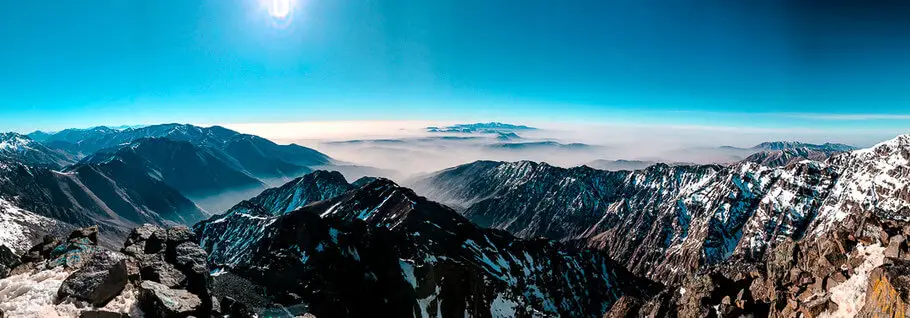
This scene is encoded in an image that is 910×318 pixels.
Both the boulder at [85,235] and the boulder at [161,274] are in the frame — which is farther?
the boulder at [85,235]

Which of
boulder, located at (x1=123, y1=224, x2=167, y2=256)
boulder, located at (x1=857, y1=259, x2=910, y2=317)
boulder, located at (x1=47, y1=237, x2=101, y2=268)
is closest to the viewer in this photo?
boulder, located at (x1=47, y1=237, x2=101, y2=268)

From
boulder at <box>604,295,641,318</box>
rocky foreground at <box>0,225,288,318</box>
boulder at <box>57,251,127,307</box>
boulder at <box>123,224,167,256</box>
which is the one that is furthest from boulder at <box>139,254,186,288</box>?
boulder at <box>604,295,641,318</box>

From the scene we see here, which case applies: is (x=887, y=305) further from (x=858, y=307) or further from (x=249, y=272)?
(x=249, y=272)

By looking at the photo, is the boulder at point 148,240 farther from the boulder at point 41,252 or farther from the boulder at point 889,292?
the boulder at point 889,292

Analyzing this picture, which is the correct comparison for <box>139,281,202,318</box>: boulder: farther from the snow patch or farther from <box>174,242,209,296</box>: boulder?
the snow patch

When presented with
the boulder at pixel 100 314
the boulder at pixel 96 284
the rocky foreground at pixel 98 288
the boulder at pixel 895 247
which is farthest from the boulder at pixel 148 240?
the boulder at pixel 895 247
